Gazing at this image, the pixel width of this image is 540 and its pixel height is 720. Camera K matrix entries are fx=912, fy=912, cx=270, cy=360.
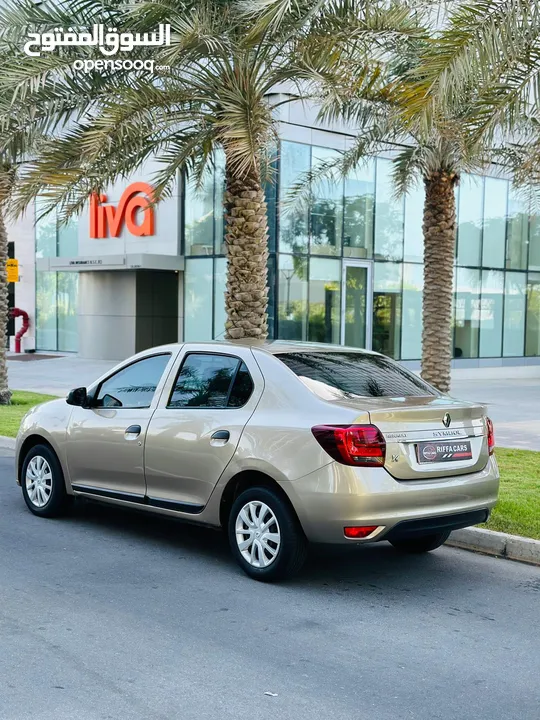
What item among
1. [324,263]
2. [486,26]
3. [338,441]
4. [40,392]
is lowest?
[40,392]

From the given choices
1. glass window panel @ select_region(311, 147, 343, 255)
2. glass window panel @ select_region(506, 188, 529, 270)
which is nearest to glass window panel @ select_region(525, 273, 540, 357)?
glass window panel @ select_region(506, 188, 529, 270)

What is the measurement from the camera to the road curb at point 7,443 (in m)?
12.6

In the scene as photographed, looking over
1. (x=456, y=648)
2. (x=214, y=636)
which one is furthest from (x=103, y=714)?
(x=456, y=648)

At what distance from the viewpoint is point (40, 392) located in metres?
20.4

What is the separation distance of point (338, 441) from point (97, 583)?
1864 mm

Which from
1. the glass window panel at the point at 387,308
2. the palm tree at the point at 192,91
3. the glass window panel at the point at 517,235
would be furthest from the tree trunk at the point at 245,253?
the glass window panel at the point at 517,235

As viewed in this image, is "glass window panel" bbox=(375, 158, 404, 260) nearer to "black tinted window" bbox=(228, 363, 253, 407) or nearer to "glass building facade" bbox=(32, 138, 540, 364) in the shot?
"glass building facade" bbox=(32, 138, 540, 364)

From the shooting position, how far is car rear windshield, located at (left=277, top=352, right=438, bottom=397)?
6391 mm

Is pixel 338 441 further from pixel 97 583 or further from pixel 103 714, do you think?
pixel 103 714

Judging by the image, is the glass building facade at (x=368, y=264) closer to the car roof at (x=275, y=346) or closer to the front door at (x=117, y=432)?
the front door at (x=117, y=432)

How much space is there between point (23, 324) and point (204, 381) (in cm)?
3118

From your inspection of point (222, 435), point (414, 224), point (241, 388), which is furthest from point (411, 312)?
point (222, 435)

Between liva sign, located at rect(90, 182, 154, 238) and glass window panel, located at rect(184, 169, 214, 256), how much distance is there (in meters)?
1.30

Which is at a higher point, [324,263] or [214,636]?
[324,263]
